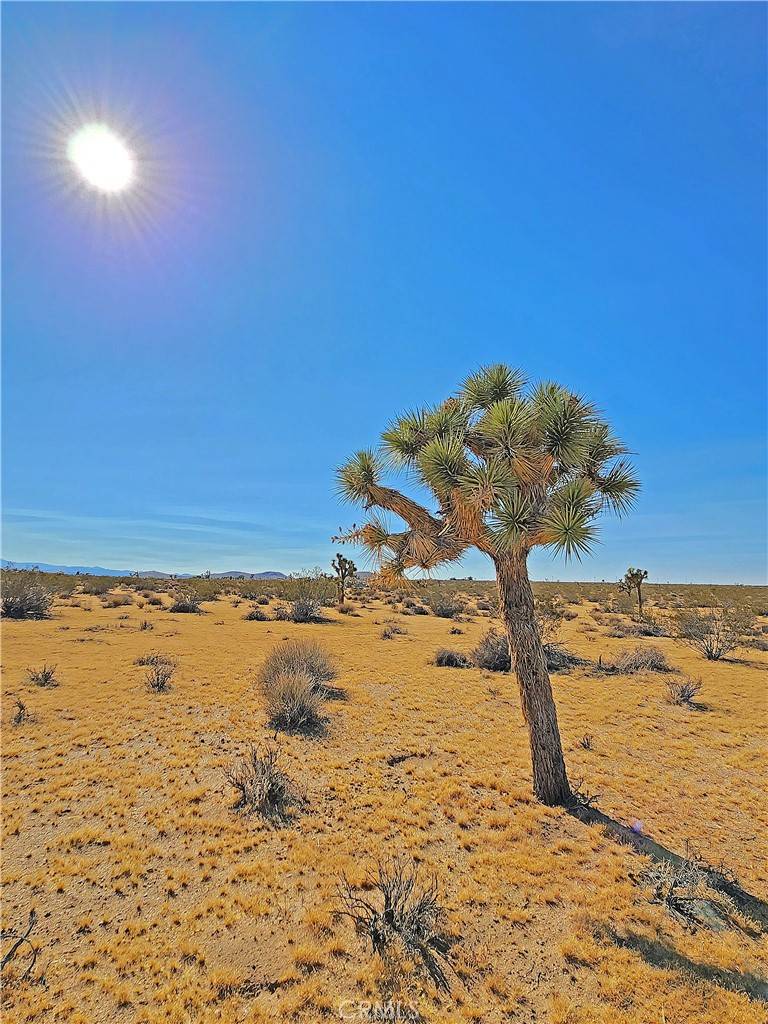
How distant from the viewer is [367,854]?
575 cm

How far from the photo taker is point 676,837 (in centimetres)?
632

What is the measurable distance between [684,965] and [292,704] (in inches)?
314

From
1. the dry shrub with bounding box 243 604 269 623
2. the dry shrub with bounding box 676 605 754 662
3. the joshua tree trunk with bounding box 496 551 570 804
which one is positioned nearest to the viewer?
the joshua tree trunk with bounding box 496 551 570 804

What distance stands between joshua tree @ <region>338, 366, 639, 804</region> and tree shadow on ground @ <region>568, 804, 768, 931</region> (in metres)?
0.46

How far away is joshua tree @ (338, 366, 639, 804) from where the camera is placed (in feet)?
21.0

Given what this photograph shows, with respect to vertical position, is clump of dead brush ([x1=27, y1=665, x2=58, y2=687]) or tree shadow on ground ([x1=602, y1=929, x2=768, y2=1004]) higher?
clump of dead brush ([x1=27, y1=665, x2=58, y2=687])

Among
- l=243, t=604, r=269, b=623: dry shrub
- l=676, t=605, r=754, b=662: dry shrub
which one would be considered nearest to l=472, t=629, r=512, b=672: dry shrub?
l=676, t=605, r=754, b=662: dry shrub

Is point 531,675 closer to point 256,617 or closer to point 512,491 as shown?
point 512,491

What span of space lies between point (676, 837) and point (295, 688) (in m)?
7.68

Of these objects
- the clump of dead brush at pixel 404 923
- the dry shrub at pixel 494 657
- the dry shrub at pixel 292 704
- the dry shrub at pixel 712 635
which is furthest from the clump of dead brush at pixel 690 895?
the dry shrub at pixel 712 635

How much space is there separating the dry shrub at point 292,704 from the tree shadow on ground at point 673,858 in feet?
18.8

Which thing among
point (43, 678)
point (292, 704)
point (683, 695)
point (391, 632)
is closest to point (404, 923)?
point (292, 704)

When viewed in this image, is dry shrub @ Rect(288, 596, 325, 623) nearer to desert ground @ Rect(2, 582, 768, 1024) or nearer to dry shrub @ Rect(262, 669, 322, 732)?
desert ground @ Rect(2, 582, 768, 1024)

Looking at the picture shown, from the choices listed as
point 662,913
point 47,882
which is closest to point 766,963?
point 662,913
